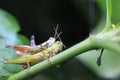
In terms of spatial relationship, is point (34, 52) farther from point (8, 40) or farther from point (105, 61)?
→ point (105, 61)

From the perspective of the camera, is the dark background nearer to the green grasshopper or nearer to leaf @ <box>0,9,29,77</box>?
leaf @ <box>0,9,29,77</box>

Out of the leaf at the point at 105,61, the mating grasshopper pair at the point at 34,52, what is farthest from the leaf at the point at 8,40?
the leaf at the point at 105,61

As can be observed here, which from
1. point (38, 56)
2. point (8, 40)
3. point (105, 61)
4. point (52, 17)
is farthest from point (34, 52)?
point (52, 17)

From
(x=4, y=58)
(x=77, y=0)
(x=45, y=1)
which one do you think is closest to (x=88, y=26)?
(x=77, y=0)

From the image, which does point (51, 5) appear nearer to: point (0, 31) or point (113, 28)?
point (0, 31)

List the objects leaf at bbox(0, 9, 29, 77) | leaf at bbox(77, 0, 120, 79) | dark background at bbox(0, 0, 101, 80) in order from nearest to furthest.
A: leaf at bbox(0, 9, 29, 77), leaf at bbox(77, 0, 120, 79), dark background at bbox(0, 0, 101, 80)

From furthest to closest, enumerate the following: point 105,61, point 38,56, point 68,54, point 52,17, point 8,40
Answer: point 52,17, point 105,61, point 8,40, point 38,56, point 68,54

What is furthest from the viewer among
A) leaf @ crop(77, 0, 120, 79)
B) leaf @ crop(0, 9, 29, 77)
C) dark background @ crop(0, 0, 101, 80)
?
dark background @ crop(0, 0, 101, 80)

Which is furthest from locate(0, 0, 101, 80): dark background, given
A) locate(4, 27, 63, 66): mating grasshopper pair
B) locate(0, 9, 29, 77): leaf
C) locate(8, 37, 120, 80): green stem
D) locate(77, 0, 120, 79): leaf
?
locate(8, 37, 120, 80): green stem
